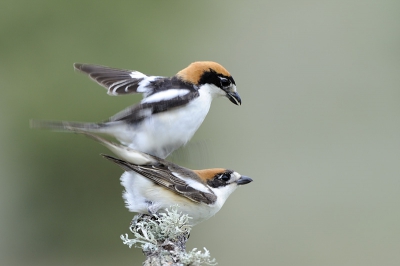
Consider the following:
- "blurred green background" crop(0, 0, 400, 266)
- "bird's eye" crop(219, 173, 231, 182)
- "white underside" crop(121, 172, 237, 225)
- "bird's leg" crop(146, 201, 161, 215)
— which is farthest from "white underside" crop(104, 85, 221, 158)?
"blurred green background" crop(0, 0, 400, 266)

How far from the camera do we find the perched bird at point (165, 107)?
359cm

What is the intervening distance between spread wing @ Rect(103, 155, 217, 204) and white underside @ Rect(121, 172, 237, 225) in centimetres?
3

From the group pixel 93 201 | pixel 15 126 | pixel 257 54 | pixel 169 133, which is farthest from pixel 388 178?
pixel 169 133

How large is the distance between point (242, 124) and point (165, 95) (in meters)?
6.32

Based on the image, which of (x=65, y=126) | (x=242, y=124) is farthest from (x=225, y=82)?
(x=242, y=124)

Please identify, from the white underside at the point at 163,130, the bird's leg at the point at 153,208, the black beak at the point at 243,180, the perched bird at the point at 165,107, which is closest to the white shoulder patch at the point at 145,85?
the perched bird at the point at 165,107

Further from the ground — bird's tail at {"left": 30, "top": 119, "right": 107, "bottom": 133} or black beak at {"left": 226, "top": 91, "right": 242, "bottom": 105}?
black beak at {"left": 226, "top": 91, "right": 242, "bottom": 105}

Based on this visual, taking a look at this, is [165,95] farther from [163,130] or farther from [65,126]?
[65,126]

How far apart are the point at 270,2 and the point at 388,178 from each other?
14.1 feet

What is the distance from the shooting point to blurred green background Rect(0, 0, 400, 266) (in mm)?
7777

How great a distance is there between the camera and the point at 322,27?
35.6 feet

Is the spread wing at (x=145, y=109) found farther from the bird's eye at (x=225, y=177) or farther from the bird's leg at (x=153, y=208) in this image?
the bird's eye at (x=225, y=177)

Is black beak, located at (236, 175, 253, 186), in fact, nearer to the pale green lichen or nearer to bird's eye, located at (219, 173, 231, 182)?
bird's eye, located at (219, 173, 231, 182)

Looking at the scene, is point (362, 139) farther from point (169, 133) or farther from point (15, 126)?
point (169, 133)
